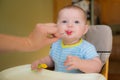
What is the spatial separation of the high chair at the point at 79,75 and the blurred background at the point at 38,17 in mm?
743

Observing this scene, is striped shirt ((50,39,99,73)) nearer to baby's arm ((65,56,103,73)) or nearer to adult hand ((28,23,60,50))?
baby's arm ((65,56,103,73))

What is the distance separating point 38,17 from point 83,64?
135cm

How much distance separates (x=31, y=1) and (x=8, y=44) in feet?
4.60

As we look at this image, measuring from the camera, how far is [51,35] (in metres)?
0.82

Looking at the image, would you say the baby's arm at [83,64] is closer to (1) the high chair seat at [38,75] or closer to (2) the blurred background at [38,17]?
(1) the high chair seat at [38,75]

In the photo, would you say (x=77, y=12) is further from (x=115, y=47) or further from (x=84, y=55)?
(x=115, y=47)

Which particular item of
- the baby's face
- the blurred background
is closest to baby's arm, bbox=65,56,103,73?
the baby's face

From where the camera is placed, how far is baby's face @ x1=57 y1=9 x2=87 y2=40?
0.94m

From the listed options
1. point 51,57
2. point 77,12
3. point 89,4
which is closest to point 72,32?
point 77,12

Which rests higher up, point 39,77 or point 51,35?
point 51,35

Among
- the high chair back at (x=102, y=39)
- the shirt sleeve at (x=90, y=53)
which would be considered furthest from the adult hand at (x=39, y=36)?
the high chair back at (x=102, y=39)

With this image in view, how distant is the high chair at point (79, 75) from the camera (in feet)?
2.62

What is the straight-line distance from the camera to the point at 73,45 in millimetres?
1021

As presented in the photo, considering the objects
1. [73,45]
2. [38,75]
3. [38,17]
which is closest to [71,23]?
[73,45]
